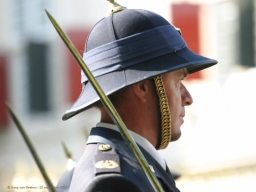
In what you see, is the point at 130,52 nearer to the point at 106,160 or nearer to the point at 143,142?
the point at 143,142

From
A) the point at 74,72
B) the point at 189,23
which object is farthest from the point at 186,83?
the point at 74,72

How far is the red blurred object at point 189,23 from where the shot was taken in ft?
38.9

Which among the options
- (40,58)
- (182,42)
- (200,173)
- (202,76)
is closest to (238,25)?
(202,76)

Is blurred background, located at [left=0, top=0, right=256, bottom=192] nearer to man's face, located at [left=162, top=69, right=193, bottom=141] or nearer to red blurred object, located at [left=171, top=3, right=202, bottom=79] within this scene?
red blurred object, located at [left=171, top=3, right=202, bottom=79]

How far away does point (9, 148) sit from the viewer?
14797 mm

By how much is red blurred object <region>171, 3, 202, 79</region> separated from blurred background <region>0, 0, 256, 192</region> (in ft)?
0.04

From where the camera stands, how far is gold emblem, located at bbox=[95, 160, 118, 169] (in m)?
3.30

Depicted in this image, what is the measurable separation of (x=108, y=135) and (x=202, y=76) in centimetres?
851

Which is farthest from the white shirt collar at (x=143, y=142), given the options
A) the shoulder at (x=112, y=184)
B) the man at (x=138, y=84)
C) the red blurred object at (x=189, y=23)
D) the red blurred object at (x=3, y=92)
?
the red blurred object at (x=3, y=92)

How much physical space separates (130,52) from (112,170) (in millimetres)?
470

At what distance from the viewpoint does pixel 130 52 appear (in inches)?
140

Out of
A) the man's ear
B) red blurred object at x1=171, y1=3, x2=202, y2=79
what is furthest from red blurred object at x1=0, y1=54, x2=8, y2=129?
the man's ear

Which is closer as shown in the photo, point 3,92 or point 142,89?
point 142,89

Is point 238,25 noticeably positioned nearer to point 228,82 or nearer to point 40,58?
point 228,82
